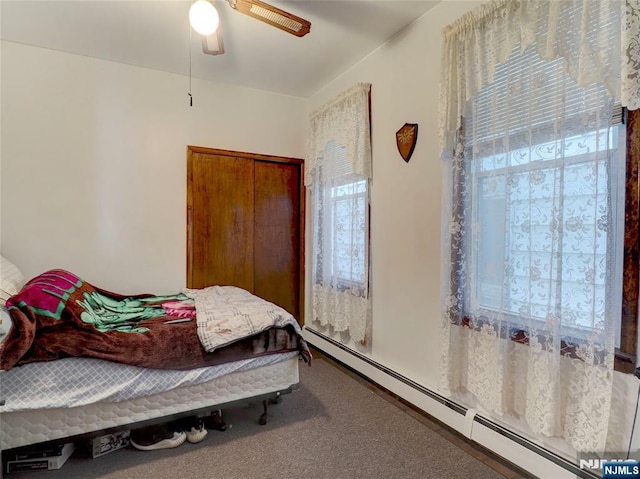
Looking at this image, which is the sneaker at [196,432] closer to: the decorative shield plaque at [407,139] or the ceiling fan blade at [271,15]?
the decorative shield plaque at [407,139]

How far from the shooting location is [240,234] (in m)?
3.61

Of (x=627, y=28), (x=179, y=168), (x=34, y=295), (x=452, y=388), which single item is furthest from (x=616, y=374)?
(x=179, y=168)

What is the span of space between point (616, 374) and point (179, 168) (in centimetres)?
347

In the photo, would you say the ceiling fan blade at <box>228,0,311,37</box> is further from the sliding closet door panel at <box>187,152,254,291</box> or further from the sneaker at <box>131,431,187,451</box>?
the sneaker at <box>131,431,187,451</box>

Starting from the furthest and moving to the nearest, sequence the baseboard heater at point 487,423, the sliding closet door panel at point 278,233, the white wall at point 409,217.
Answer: the sliding closet door panel at point 278,233, the white wall at point 409,217, the baseboard heater at point 487,423

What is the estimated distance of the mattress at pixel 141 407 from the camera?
1587mm

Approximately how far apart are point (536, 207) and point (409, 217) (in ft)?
3.00

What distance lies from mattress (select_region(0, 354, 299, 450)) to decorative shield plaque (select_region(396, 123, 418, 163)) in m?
1.62

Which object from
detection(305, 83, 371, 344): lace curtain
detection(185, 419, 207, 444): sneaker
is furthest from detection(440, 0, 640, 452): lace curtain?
detection(185, 419, 207, 444): sneaker

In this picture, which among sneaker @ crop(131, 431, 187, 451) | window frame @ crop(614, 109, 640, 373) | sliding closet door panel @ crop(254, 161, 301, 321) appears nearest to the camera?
window frame @ crop(614, 109, 640, 373)

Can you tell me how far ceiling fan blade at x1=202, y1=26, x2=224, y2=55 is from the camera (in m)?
1.97

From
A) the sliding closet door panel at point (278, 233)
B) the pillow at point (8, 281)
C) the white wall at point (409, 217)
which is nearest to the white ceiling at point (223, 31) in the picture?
the white wall at point (409, 217)

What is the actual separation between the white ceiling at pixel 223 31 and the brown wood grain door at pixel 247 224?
0.85 m

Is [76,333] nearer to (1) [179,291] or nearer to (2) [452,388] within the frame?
(1) [179,291]
